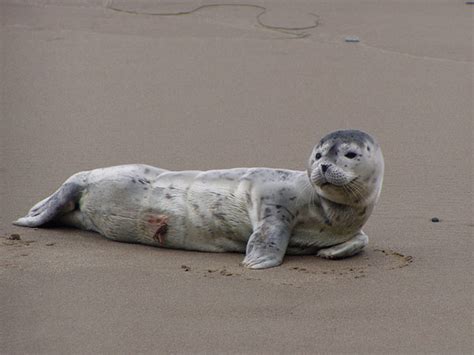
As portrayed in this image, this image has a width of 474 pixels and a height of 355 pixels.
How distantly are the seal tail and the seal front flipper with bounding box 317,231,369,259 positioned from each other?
143cm

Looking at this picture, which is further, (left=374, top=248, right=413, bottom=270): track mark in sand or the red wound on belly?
the red wound on belly

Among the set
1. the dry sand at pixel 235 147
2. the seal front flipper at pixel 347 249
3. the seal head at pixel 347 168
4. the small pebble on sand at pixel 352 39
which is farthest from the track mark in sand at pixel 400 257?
the small pebble on sand at pixel 352 39

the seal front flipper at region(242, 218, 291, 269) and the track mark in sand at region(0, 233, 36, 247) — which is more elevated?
the seal front flipper at region(242, 218, 291, 269)

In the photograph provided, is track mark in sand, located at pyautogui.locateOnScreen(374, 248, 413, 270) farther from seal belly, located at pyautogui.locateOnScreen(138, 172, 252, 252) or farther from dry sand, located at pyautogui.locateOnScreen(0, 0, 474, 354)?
seal belly, located at pyautogui.locateOnScreen(138, 172, 252, 252)

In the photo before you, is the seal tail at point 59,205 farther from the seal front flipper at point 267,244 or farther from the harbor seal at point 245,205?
the seal front flipper at point 267,244

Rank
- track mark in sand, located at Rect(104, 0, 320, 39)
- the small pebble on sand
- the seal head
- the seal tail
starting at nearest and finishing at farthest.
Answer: the seal head < the seal tail < the small pebble on sand < track mark in sand, located at Rect(104, 0, 320, 39)

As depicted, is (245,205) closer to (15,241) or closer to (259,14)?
(15,241)

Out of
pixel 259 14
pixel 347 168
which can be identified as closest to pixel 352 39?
pixel 259 14

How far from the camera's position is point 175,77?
33.6 feet

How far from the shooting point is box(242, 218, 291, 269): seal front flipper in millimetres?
5922

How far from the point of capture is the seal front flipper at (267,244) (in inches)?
233

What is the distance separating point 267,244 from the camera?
6000 mm

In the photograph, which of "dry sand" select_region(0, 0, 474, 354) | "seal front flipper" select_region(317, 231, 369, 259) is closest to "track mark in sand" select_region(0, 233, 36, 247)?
"dry sand" select_region(0, 0, 474, 354)

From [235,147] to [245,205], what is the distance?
2.52 meters
